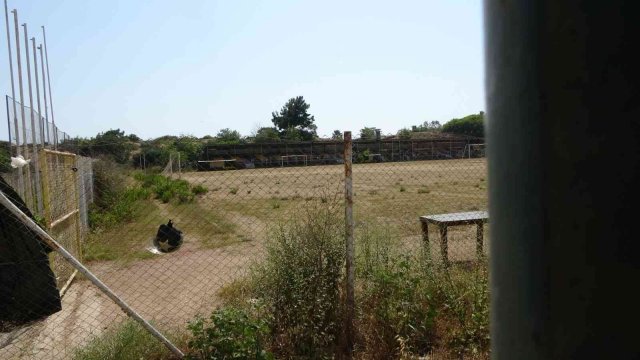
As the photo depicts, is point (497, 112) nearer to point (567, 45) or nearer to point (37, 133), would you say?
point (567, 45)

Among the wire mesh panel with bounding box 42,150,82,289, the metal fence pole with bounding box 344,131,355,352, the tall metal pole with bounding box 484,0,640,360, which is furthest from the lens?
the wire mesh panel with bounding box 42,150,82,289

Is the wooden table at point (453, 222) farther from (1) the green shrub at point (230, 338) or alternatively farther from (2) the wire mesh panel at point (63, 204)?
(2) the wire mesh panel at point (63, 204)

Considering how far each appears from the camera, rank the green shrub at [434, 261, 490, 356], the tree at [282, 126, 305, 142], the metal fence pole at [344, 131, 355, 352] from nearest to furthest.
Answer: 1. the green shrub at [434, 261, 490, 356]
2. the metal fence pole at [344, 131, 355, 352]
3. the tree at [282, 126, 305, 142]

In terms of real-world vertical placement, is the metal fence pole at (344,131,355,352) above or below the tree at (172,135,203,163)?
below

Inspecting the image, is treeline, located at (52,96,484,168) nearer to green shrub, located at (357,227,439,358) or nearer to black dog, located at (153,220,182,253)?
black dog, located at (153,220,182,253)

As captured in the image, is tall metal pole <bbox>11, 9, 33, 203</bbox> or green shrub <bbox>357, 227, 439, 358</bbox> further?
tall metal pole <bbox>11, 9, 33, 203</bbox>

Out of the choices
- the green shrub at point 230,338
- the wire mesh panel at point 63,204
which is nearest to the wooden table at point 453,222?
the green shrub at point 230,338

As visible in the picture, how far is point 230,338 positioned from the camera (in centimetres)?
342

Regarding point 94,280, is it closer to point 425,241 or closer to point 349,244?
point 349,244

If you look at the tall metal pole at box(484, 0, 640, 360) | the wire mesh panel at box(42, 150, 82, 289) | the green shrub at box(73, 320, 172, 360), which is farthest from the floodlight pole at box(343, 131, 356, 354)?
the wire mesh panel at box(42, 150, 82, 289)

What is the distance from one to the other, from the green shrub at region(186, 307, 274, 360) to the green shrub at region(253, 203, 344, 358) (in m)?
0.43

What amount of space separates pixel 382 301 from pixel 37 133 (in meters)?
8.23

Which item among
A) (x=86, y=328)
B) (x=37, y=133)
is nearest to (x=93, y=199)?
(x=37, y=133)

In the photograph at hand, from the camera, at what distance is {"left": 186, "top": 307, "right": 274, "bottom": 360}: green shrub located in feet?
11.1
